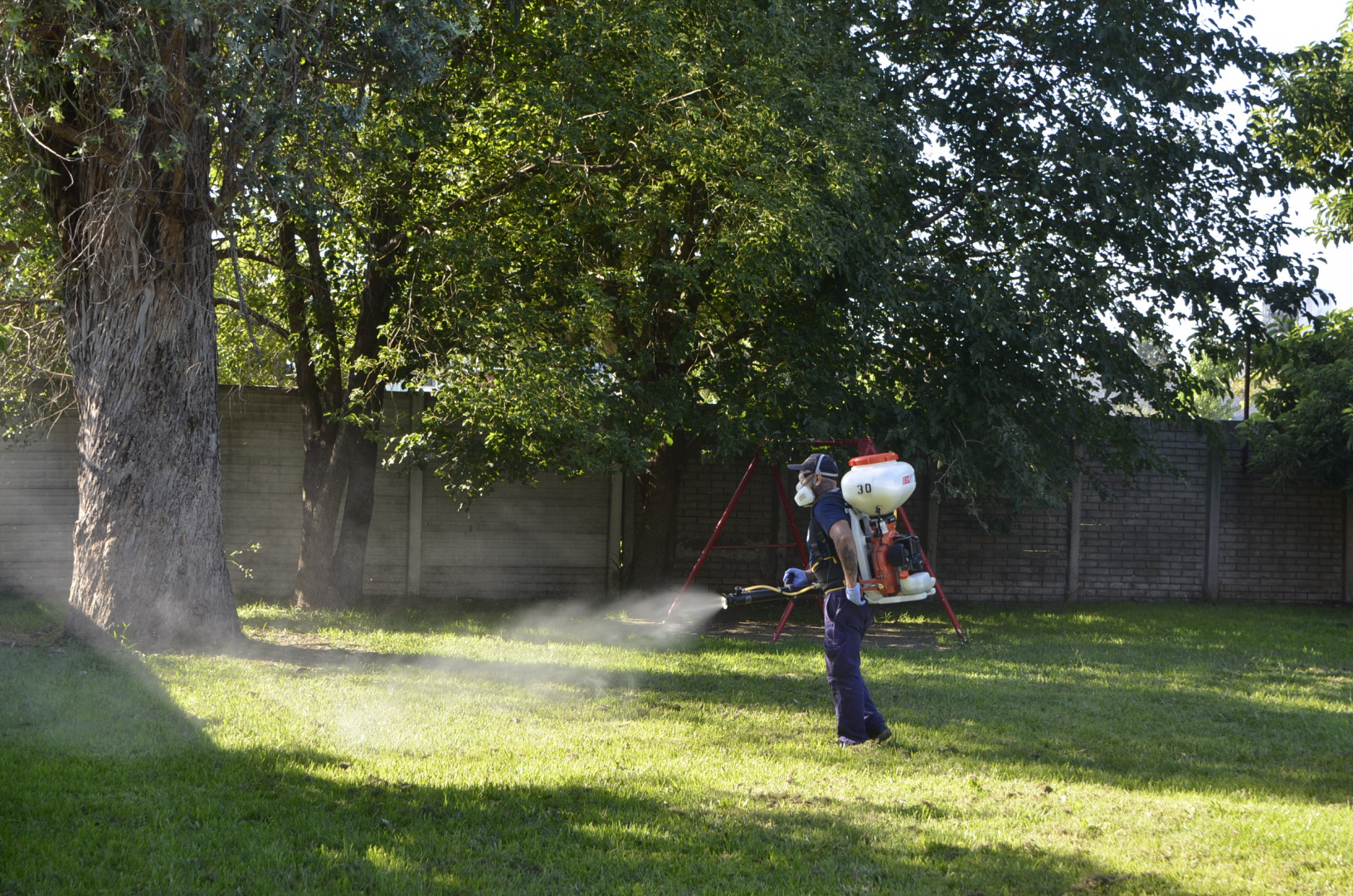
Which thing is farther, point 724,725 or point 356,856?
point 724,725

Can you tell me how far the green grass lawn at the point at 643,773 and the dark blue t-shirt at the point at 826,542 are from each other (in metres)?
0.91

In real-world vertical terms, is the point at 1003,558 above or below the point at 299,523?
below

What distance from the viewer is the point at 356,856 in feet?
13.9

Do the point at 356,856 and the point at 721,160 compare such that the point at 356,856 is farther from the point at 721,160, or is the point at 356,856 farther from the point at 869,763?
the point at 721,160

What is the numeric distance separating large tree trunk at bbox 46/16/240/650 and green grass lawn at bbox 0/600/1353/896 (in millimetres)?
560

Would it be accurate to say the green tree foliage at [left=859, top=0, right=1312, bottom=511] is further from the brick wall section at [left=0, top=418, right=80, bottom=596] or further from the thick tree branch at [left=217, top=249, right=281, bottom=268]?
the brick wall section at [left=0, top=418, right=80, bottom=596]

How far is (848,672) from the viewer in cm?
627

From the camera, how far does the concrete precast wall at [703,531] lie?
36.5 feet

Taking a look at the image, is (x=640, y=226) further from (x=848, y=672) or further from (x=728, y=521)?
(x=848, y=672)

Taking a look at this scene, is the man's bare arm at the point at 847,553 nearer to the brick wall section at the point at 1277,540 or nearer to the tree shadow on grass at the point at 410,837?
the tree shadow on grass at the point at 410,837

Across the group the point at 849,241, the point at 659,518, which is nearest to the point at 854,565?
the point at 849,241

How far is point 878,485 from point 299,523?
24.1 feet

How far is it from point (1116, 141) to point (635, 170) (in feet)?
15.9

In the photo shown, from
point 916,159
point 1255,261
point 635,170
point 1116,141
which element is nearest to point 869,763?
point 635,170
